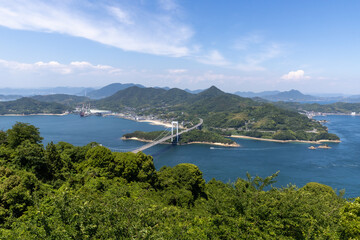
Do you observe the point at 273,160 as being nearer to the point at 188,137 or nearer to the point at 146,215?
the point at 188,137

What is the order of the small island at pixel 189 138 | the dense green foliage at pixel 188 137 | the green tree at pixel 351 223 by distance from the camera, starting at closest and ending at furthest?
the green tree at pixel 351 223 < the small island at pixel 189 138 < the dense green foliage at pixel 188 137

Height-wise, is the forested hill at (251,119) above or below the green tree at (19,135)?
below

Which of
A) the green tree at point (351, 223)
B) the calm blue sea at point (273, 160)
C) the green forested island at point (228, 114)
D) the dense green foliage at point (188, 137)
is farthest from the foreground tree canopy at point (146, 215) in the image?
the green forested island at point (228, 114)

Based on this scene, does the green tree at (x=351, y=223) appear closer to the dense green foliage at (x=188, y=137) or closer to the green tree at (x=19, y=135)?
the green tree at (x=19, y=135)

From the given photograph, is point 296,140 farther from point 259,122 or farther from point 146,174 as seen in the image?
point 146,174

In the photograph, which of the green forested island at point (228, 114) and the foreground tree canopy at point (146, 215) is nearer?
the foreground tree canopy at point (146, 215)

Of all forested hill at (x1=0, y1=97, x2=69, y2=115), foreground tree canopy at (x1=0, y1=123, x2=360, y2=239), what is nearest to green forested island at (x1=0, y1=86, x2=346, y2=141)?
forested hill at (x1=0, y1=97, x2=69, y2=115)

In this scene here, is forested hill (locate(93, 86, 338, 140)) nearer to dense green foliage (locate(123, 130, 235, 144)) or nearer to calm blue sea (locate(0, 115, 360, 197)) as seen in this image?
calm blue sea (locate(0, 115, 360, 197))

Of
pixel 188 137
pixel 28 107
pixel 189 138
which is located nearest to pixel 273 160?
pixel 189 138
